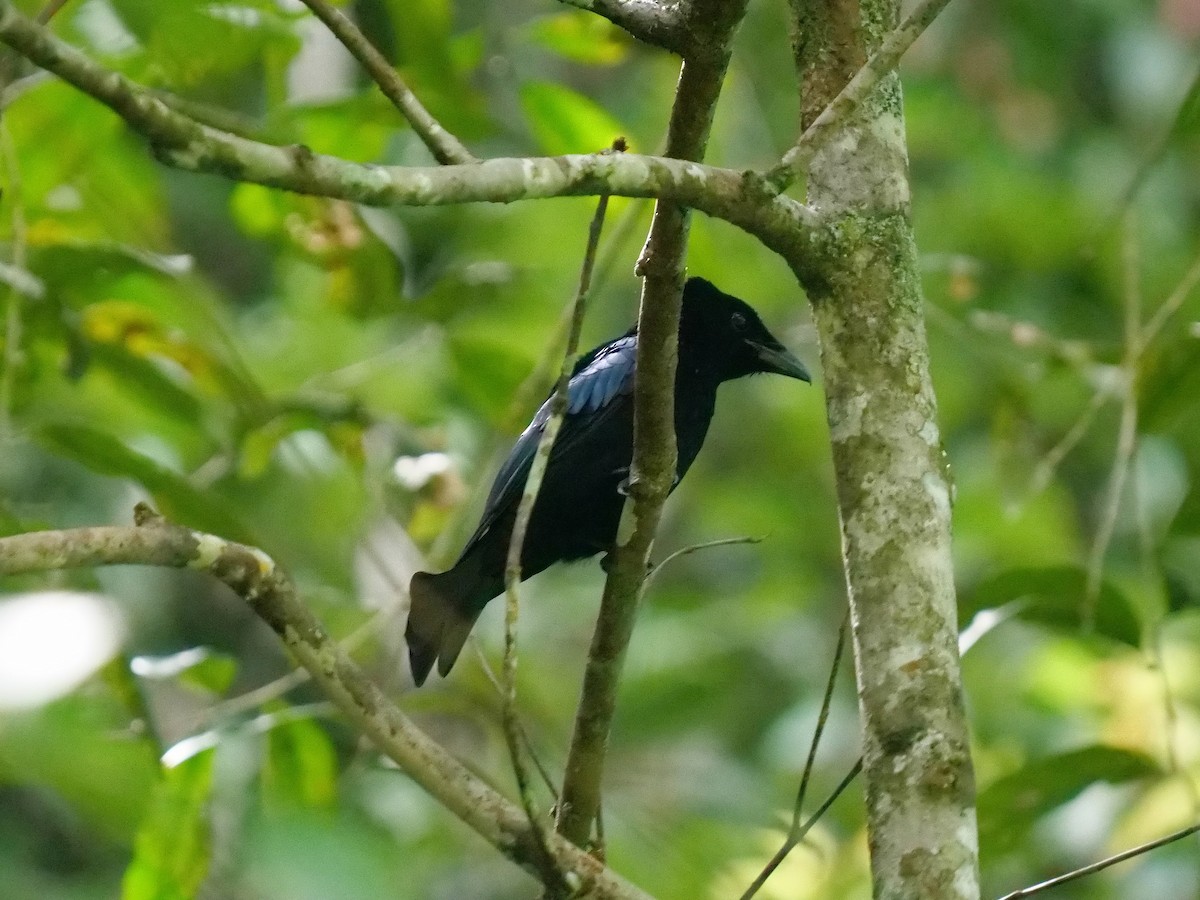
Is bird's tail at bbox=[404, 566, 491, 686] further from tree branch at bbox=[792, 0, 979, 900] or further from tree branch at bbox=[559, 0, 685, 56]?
tree branch at bbox=[559, 0, 685, 56]

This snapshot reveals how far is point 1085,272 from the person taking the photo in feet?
21.8

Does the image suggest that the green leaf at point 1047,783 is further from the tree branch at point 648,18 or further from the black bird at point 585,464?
the tree branch at point 648,18

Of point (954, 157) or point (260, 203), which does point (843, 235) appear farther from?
point (954, 157)

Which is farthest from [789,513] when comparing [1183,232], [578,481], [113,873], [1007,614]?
[113,873]

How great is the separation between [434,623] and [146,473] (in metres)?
0.98

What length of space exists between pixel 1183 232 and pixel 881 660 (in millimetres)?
5645

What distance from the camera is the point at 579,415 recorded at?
406 centimetres

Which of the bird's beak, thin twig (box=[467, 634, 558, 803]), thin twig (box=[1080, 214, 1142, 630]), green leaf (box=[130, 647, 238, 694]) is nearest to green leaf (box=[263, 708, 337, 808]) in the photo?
green leaf (box=[130, 647, 238, 694])

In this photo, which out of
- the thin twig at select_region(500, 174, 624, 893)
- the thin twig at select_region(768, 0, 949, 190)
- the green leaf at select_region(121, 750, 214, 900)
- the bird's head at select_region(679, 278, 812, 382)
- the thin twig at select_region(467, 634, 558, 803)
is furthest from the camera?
the bird's head at select_region(679, 278, 812, 382)

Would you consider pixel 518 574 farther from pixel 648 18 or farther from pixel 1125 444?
pixel 1125 444

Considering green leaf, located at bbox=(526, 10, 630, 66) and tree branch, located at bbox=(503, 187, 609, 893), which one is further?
green leaf, located at bbox=(526, 10, 630, 66)

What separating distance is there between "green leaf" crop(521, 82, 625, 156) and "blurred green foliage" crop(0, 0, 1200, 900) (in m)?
0.01

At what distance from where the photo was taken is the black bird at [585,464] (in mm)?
3691

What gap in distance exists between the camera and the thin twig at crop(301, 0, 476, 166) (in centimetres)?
212
